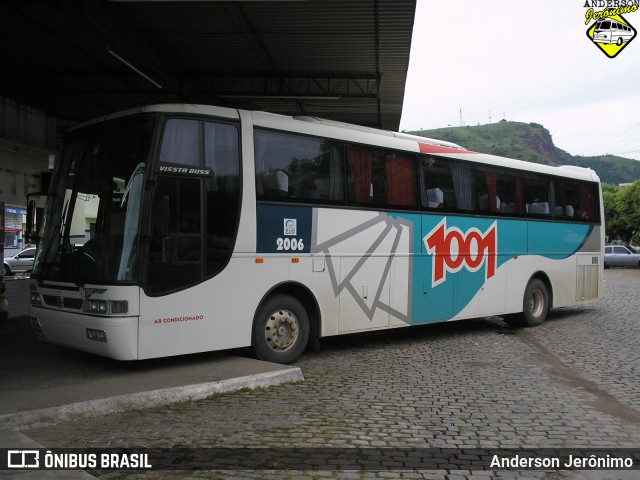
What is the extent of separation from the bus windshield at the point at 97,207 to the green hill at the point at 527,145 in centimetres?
11877

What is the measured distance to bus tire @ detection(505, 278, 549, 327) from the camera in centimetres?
1332

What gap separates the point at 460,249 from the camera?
11.5 meters

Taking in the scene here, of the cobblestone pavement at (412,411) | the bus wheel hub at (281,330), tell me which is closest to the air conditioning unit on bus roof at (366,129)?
the bus wheel hub at (281,330)

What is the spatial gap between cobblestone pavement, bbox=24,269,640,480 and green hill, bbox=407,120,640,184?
116 metres

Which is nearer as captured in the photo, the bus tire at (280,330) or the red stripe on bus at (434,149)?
the bus tire at (280,330)

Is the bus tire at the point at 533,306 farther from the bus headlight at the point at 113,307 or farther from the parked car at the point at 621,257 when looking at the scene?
the parked car at the point at 621,257

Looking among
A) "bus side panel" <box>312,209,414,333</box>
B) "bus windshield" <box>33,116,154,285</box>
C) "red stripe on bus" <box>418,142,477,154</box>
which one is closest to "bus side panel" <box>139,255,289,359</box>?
"bus windshield" <box>33,116,154,285</box>

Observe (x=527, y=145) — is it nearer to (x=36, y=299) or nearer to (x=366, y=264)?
(x=366, y=264)

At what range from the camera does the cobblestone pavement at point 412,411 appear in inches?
205

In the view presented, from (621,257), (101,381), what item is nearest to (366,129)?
(101,381)

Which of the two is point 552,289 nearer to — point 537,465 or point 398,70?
point 398,70

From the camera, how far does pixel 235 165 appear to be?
7973 millimetres

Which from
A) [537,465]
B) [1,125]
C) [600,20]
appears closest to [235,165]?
[537,465]

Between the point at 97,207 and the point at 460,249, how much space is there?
7.03m
